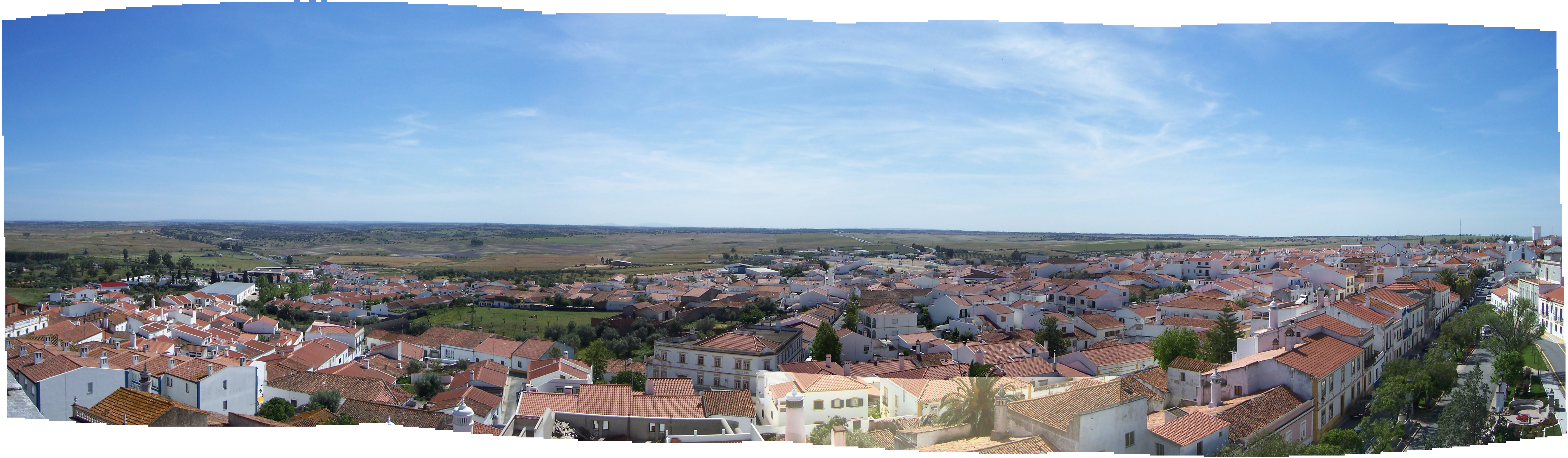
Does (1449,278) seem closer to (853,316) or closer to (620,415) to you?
(853,316)

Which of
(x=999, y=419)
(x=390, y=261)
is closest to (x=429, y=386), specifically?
(x=390, y=261)

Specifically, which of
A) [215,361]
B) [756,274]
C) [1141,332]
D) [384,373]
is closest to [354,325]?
[384,373]

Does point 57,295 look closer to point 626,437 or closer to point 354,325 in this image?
point 354,325

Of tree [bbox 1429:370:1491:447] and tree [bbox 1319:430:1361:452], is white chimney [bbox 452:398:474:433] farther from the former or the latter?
tree [bbox 1429:370:1491:447]

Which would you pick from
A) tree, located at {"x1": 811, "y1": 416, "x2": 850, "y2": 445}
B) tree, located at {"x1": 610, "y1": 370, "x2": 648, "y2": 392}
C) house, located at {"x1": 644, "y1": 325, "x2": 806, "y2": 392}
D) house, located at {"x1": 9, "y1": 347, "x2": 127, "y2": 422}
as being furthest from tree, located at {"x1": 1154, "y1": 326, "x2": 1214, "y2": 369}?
house, located at {"x1": 9, "y1": 347, "x2": 127, "y2": 422}

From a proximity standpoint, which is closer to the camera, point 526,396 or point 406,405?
point 526,396

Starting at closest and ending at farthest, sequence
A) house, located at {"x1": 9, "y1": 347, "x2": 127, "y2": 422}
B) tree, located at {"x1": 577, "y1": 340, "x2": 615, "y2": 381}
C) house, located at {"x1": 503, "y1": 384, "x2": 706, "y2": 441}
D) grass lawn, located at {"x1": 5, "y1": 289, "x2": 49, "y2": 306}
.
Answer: house, located at {"x1": 503, "y1": 384, "x2": 706, "y2": 441}
house, located at {"x1": 9, "y1": 347, "x2": 127, "y2": 422}
grass lawn, located at {"x1": 5, "y1": 289, "x2": 49, "y2": 306}
tree, located at {"x1": 577, "y1": 340, "x2": 615, "y2": 381}
